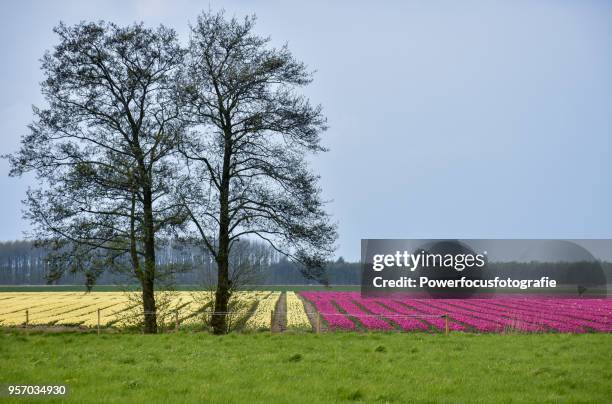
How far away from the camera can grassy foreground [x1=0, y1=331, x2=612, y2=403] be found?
1027cm

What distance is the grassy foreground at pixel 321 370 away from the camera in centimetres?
1027

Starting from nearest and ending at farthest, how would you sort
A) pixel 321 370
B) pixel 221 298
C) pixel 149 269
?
pixel 321 370 < pixel 149 269 < pixel 221 298

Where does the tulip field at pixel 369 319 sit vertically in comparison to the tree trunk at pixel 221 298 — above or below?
below

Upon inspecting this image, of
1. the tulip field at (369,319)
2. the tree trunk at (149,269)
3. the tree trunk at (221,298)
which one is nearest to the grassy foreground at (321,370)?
the tulip field at (369,319)

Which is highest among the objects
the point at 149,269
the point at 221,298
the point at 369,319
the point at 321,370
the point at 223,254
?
the point at 223,254

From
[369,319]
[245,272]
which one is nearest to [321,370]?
[245,272]

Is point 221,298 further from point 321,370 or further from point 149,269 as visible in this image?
point 321,370

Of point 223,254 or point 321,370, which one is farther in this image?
point 223,254

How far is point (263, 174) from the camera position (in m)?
24.1

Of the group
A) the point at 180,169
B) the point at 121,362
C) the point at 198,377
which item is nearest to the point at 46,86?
the point at 180,169

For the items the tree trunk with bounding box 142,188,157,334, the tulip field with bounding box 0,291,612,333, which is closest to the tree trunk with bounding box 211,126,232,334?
the tulip field with bounding box 0,291,612,333

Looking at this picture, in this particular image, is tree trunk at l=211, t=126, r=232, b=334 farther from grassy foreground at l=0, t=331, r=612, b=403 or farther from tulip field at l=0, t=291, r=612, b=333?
grassy foreground at l=0, t=331, r=612, b=403

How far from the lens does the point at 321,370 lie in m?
12.7

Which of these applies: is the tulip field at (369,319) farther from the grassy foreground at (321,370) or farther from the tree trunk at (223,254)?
the grassy foreground at (321,370)
